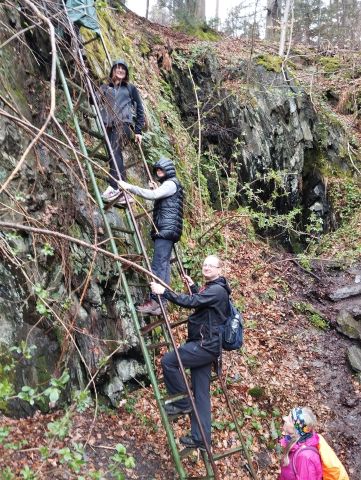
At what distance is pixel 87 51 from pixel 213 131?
5148 millimetres

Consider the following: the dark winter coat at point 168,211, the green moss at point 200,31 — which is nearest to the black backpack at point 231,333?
the dark winter coat at point 168,211

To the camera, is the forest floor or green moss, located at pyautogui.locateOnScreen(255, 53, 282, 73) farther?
green moss, located at pyautogui.locateOnScreen(255, 53, 282, 73)

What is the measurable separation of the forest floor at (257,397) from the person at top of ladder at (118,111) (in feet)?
9.71

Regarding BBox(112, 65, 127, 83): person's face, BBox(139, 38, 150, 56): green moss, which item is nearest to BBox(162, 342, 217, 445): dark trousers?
BBox(112, 65, 127, 83): person's face

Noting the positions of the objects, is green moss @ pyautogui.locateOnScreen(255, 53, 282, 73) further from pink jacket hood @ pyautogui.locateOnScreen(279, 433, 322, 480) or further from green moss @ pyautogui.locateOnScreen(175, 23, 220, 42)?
pink jacket hood @ pyautogui.locateOnScreen(279, 433, 322, 480)

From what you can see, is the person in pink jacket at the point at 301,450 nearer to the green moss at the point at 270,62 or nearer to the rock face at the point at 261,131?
the rock face at the point at 261,131

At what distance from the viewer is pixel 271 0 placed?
22.2 meters

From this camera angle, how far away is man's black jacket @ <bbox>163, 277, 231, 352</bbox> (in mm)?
4555

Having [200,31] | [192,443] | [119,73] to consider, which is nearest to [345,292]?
[192,443]

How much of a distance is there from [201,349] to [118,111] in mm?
3580

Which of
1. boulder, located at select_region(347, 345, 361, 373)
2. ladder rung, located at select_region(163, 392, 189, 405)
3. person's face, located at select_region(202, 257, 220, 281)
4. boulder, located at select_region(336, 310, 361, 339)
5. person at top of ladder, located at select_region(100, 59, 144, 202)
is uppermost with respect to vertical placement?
person at top of ladder, located at select_region(100, 59, 144, 202)

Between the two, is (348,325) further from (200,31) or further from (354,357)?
(200,31)

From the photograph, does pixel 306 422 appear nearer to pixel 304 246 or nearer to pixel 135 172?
pixel 135 172

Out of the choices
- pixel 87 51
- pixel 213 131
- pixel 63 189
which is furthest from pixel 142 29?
pixel 63 189
